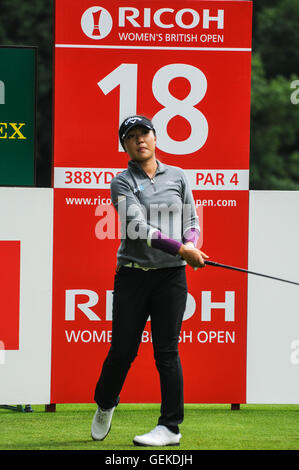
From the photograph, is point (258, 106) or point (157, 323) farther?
point (258, 106)

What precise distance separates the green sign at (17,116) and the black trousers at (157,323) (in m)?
1.44

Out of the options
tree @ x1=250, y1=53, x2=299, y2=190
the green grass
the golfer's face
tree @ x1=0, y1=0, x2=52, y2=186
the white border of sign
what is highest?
tree @ x1=0, y1=0, x2=52, y2=186

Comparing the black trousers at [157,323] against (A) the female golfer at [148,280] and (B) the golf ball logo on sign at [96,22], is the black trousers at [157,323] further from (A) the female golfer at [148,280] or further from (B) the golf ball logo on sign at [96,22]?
(B) the golf ball logo on sign at [96,22]

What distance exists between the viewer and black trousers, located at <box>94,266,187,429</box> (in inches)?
189

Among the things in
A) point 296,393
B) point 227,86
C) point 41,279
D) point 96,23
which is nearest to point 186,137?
point 227,86

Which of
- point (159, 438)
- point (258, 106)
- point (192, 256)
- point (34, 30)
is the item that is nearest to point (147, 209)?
point (192, 256)

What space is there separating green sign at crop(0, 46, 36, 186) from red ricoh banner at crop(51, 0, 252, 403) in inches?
7.7

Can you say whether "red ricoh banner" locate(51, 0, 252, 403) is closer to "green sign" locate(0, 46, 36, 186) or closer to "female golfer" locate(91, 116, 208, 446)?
"green sign" locate(0, 46, 36, 186)

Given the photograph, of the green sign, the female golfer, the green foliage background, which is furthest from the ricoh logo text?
the green foliage background

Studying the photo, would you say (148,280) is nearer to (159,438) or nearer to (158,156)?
(159,438)

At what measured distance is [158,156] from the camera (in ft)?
19.6

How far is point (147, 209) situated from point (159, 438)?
118 centimetres
